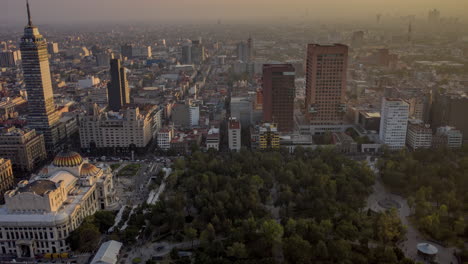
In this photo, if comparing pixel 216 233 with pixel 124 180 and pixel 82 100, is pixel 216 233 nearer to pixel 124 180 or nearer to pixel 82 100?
pixel 124 180

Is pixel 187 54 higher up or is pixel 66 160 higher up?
pixel 187 54

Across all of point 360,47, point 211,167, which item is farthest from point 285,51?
point 211,167

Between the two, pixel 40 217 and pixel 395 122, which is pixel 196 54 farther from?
pixel 40 217

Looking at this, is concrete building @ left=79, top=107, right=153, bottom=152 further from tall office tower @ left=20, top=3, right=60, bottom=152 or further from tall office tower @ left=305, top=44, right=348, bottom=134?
tall office tower @ left=305, top=44, right=348, bottom=134

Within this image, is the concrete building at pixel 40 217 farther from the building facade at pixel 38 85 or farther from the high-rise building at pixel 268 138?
the high-rise building at pixel 268 138

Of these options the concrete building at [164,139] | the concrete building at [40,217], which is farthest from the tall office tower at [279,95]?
the concrete building at [40,217]

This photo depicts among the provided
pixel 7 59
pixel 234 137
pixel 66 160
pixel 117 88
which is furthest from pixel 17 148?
pixel 7 59
